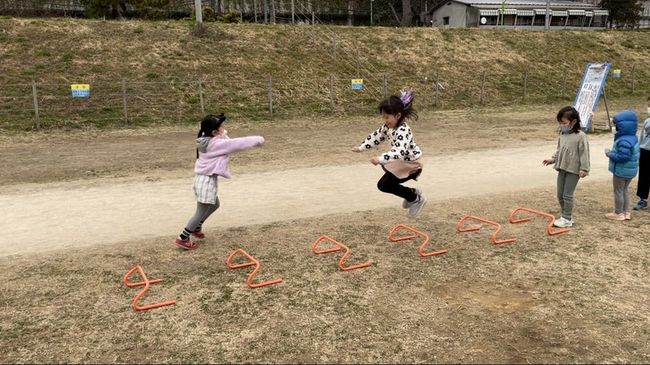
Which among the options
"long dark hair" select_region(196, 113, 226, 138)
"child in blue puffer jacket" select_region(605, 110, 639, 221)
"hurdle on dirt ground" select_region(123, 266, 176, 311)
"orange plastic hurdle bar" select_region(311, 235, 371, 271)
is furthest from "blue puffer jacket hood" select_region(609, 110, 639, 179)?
"hurdle on dirt ground" select_region(123, 266, 176, 311)

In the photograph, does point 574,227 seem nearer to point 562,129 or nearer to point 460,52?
point 562,129

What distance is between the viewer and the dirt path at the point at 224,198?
643 cm

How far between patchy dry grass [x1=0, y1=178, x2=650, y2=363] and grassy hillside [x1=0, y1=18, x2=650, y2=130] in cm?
1373

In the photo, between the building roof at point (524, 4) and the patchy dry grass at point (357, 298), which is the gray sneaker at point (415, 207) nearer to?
the patchy dry grass at point (357, 298)

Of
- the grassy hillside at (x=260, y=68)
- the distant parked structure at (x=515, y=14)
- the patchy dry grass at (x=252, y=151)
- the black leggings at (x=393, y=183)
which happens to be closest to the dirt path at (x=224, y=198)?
the patchy dry grass at (x=252, y=151)

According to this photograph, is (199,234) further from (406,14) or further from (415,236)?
(406,14)

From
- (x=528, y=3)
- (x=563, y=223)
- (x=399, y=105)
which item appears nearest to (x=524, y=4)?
(x=528, y=3)

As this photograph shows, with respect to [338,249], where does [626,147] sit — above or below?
above

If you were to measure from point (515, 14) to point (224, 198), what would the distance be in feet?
154

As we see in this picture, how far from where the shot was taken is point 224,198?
26.2ft

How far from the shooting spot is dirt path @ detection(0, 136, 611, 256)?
643 centimetres

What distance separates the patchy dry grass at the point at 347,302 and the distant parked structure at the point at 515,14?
44227 mm

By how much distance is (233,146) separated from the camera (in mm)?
5480

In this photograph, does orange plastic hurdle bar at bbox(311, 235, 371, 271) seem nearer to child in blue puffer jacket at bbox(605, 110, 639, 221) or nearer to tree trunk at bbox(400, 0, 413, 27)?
child in blue puffer jacket at bbox(605, 110, 639, 221)
